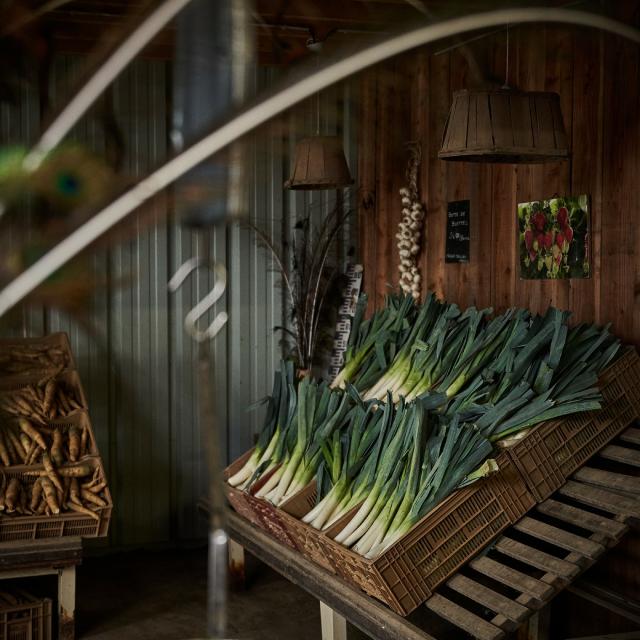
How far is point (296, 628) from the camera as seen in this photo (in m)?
4.30

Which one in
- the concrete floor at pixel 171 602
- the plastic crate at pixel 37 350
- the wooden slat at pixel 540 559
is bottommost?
the concrete floor at pixel 171 602

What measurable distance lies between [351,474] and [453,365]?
2.18 ft

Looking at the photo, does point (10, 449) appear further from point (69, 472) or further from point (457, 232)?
point (457, 232)

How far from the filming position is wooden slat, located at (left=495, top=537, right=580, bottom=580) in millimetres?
2855

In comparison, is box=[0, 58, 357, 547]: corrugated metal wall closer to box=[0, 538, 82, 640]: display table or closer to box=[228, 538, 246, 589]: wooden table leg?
box=[228, 538, 246, 589]: wooden table leg

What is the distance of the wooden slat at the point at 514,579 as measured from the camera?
2814 millimetres

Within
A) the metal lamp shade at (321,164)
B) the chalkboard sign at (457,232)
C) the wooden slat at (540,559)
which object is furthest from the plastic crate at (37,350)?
the wooden slat at (540,559)

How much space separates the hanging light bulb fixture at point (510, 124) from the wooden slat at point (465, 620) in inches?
58.0

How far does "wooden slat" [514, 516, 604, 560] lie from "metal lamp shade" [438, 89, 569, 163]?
127cm

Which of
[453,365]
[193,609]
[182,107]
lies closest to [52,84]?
[182,107]

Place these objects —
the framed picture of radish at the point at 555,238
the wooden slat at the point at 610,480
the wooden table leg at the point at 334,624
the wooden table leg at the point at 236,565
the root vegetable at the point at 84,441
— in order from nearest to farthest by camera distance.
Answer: the wooden slat at the point at 610,480 < the wooden table leg at the point at 334,624 < the framed picture of radish at the point at 555,238 < the root vegetable at the point at 84,441 < the wooden table leg at the point at 236,565

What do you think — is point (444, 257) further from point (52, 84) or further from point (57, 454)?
point (52, 84)

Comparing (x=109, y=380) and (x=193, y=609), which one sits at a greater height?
(x=109, y=380)

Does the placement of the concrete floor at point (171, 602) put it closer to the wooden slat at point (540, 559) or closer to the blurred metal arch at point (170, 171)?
the wooden slat at point (540, 559)
